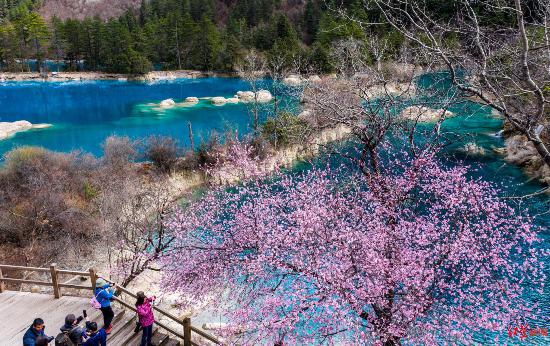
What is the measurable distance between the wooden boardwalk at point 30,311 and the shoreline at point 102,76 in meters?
66.6

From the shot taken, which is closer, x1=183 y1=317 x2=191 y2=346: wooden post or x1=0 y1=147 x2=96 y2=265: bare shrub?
x1=183 y1=317 x2=191 y2=346: wooden post

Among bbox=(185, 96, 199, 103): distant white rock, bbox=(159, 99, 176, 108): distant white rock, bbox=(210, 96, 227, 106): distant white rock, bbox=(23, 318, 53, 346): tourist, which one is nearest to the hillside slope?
bbox=(185, 96, 199, 103): distant white rock

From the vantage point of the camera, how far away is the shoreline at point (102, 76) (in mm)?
71750

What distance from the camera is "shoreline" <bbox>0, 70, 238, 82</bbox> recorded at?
235 feet

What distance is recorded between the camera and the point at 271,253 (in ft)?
27.9

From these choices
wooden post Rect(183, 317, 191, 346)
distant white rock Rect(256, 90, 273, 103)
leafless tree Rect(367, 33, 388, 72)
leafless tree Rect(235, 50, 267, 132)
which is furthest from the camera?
distant white rock Rect(256, 90, 273, 103)

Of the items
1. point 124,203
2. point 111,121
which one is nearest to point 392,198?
point 124,203

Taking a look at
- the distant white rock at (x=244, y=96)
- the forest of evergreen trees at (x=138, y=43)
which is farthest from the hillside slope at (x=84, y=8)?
the distant white rock at (x=244, y=96)

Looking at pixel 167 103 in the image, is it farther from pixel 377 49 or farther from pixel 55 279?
pixel 55 279

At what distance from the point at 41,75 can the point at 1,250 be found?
65349mm

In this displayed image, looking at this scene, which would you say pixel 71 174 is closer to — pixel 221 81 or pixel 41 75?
pixel 221 81

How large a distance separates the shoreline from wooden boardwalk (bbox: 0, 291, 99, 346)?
66.6 m

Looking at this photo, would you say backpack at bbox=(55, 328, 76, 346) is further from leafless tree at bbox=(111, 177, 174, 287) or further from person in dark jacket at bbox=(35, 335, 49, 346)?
leafless tree at bbox=(111, 177, 174, 287)

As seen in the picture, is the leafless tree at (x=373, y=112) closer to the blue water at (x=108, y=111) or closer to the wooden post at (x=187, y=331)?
the wooden post at (x=187, y=331)
